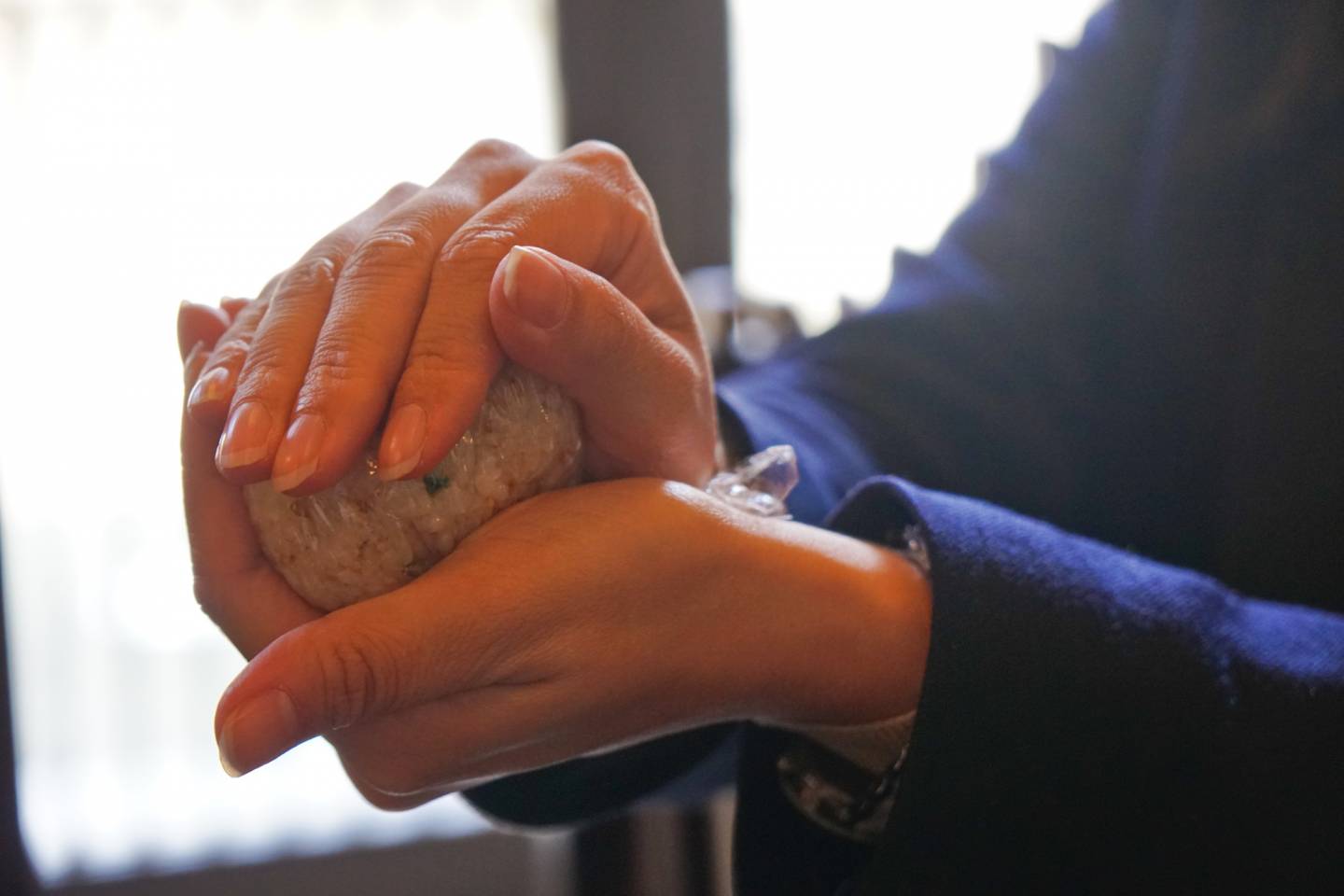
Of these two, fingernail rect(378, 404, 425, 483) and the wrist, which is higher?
fingernail rect(378, 404, 425, 483)

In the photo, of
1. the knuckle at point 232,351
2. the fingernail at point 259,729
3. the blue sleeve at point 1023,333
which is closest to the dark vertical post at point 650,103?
the blue sleeve at point 1023,333

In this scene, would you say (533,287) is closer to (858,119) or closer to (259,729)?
(259,729)

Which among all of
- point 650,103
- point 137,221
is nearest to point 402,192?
point 650,103

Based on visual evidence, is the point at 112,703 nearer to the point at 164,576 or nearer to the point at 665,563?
the point at 164,576

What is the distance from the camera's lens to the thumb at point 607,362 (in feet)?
1.23

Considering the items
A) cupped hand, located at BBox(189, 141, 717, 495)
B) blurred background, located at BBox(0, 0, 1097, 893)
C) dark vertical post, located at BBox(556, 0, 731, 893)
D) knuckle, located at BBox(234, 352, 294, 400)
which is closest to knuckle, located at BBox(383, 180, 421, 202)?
cupped hand, located at BBox(189, 141, 717, 495)

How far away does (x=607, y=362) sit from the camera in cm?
41

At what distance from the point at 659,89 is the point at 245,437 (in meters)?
1.35

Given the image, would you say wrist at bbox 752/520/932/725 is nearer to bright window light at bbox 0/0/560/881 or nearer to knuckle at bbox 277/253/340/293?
knuckle at bbox 277/253/340/293

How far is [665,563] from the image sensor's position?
15.6 inches

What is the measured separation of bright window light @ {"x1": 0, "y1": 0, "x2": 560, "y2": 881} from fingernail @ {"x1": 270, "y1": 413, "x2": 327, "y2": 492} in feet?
4.57

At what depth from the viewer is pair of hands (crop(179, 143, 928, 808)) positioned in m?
0.37

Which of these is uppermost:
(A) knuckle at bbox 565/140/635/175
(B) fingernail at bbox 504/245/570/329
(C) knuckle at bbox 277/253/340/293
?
(A) knuckle at bbox 565/140/635/175

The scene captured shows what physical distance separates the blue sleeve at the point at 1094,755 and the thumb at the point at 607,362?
0.13 metres
